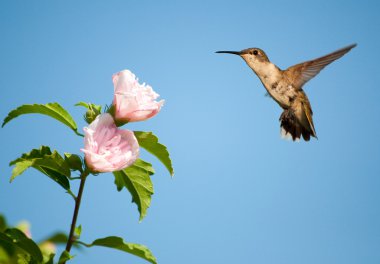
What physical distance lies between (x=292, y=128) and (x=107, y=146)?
11.5ft

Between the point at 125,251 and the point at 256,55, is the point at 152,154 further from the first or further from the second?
the point at 256,55

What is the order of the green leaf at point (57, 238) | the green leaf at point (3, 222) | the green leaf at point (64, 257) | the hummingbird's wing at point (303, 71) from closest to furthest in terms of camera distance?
the green leaf at point (64, 257) < the green leaf at point (3, 222) < the green leaf at point (57, 238) < the hummingbird's wing at point (303, 71)

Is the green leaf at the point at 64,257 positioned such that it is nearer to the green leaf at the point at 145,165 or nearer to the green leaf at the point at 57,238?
the green leaf at the point at 145,165

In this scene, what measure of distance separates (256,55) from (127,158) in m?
3.42

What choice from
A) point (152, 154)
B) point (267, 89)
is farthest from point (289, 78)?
point (152, 154)

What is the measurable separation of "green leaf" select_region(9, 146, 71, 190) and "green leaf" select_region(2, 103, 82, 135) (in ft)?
0.64

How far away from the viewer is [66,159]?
7.09 feet

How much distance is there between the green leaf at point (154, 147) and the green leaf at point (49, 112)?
359 mm

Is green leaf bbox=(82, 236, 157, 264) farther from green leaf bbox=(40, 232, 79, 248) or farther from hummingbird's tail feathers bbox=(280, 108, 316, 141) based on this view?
hummingbird's tail feathers bbox=(280, 108, 316, 141)

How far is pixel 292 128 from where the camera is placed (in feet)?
17.1

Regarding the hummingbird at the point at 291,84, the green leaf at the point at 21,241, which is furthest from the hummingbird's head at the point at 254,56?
the green leaf at the point at 21,241

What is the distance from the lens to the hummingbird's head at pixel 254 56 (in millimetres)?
5070

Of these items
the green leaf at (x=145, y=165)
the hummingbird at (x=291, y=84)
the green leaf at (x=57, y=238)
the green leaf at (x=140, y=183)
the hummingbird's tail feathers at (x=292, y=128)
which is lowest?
the green leaf at (x=57, y=238)

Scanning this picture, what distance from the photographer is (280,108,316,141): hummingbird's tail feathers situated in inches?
200
